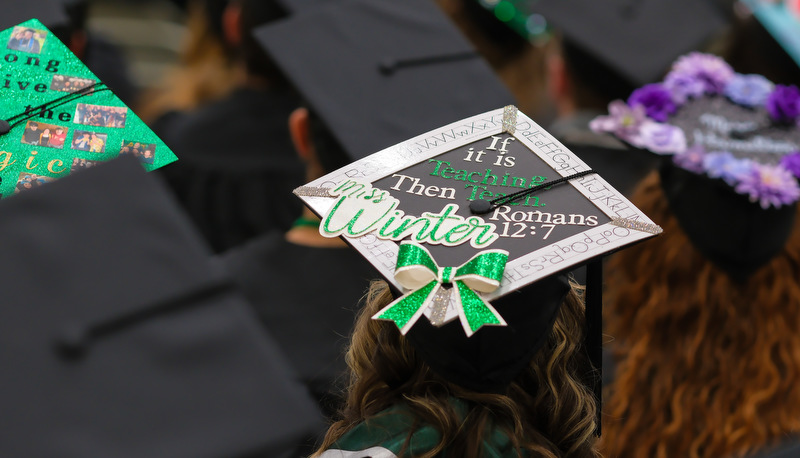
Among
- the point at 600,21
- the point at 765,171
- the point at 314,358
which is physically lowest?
the point at 314,358

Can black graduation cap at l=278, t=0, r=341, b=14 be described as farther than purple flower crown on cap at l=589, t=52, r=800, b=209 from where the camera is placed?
Yes

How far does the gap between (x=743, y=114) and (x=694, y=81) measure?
186 mm

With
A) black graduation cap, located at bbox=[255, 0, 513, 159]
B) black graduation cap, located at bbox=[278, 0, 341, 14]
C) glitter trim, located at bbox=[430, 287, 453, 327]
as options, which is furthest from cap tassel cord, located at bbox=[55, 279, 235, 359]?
black graduation cap, located at bbox=[278, 0, 341, 14]

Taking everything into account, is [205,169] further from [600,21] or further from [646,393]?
[646,393]

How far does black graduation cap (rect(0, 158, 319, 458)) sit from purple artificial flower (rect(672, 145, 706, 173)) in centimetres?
135

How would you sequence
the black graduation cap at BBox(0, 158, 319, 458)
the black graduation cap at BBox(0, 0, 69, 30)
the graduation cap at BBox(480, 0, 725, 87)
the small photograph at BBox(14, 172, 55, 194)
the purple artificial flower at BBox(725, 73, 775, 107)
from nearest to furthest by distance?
the black graduation cap at BBox(0, 158, 319, 458), the small photograph at BBox(14, 172, 55, 194), the black graduation cap at BBox(0, 0, 69, 30), the purple artificial flower at BBox(725, 73, 775, 107), the graduation cap at BBox(480, 0, 725, 87)

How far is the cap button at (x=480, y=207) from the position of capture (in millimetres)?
1657

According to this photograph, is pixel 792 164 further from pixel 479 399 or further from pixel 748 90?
pixel 479 399

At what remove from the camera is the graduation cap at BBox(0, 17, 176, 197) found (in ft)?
6.06

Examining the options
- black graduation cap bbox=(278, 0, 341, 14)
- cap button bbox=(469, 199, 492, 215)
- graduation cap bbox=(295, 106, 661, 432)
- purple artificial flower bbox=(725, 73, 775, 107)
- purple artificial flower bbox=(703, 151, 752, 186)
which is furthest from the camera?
black graduation cap bbox=(278, 0, 341, 14)

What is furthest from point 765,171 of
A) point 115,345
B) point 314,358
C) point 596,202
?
point 115,345

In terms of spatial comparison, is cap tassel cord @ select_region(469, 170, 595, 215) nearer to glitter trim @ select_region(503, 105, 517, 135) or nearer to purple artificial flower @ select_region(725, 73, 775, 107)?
glitter trim @ select_region(503, 105, 517, 135)

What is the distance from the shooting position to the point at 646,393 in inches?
90.0

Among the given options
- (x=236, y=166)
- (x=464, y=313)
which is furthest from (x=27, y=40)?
(x=236, y=166)
